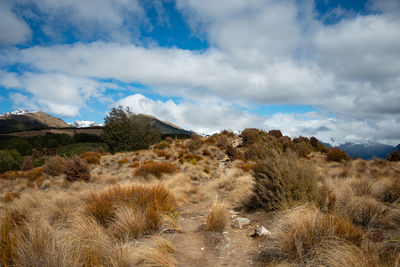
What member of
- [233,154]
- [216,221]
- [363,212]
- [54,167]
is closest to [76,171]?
[54,167]

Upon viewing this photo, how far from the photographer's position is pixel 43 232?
8.89ft

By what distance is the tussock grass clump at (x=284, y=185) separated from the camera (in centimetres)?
450

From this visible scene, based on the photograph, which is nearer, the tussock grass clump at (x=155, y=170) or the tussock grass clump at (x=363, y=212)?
the tussock grass clump at (x=363, y=212)

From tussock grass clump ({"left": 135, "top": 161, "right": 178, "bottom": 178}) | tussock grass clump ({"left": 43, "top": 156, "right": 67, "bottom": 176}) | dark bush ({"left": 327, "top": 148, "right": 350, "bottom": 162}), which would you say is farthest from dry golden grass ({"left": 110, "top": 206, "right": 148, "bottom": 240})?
dark bush ({"left": 327, "top": 148, "right": 350, "bottom": 162})

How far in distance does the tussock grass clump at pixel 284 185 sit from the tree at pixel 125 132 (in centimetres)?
1940

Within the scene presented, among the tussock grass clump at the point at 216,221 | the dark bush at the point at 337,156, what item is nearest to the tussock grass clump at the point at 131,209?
the tussock grass clump at the point at 216,221

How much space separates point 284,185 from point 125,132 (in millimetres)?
20933

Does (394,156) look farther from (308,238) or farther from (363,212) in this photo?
(308,238)

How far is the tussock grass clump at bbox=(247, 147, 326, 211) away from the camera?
4.50 meters

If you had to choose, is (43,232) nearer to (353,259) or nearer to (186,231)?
(186,231)

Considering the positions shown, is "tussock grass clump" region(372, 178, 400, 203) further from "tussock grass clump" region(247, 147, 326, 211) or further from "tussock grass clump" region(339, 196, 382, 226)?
"tussock grass clump" region(247, 147, 326, 211)

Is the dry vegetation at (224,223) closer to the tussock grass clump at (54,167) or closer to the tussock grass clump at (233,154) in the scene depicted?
the tussock grass clump at (54,167)

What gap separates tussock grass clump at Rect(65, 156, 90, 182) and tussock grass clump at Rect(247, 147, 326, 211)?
9.46 metres

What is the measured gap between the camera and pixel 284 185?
4621 millimetres
